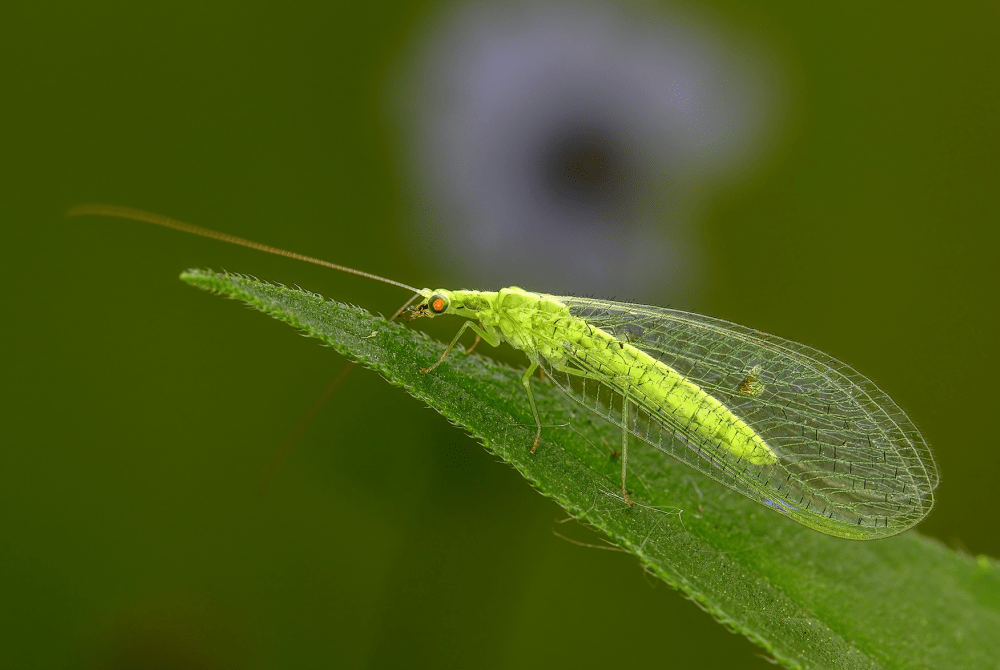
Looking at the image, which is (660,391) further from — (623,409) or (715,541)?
(715,541)

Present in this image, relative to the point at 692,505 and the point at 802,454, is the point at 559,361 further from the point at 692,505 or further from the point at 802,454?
the point at 802,454

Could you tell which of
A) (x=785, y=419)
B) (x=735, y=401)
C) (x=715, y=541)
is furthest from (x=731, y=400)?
(x=715, y=541)

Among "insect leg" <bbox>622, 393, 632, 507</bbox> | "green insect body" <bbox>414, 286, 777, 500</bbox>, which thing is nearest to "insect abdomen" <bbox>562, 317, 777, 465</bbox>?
"green insect body" <bbox>414, 286, 777, 500</bbox>

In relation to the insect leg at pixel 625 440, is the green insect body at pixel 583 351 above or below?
above

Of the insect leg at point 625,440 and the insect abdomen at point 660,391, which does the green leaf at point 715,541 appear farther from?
the insect abdomen at point 660,391

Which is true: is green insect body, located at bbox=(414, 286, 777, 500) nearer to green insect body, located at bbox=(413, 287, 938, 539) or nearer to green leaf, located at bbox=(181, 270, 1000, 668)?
green insect body, located at bbox=(413, 287, 938, 539)

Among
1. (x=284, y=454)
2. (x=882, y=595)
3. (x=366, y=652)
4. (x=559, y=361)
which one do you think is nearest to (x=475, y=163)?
(x=559, y=361)

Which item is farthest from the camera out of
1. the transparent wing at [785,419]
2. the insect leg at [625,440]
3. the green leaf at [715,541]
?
the transparent wing at [785,419]

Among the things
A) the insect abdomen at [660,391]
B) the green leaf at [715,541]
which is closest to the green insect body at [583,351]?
the insect abdomen at [660,391]
